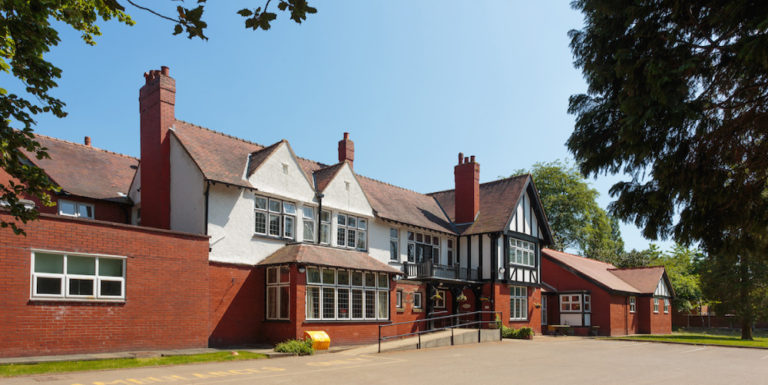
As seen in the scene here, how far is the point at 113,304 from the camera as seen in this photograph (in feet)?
53.6

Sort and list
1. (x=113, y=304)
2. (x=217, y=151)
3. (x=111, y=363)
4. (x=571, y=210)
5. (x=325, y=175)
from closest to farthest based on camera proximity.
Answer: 1. (x=111, y=363)
2. (x=113, y=304)
3. (x=217, y=151)
4. (x=325, y=175)
5. (x=571, y=210)

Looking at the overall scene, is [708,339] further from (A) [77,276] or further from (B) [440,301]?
(A) [77,276]

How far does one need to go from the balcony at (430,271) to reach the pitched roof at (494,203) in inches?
99.3

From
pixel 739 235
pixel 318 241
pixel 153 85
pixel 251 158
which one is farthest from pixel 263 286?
pixel 739 235

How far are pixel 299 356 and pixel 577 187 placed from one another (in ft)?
143

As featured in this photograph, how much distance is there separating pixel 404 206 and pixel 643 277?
2195 cm

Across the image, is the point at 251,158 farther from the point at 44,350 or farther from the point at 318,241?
the point at 44,350

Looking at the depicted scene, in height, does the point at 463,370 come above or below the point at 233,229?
below

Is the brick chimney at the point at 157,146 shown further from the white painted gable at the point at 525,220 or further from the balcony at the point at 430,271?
the white painted gable at the point at 525,220

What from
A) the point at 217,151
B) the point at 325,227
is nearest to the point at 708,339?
the point at 325,227

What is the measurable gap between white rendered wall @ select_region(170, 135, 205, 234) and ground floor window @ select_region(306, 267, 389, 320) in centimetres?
422

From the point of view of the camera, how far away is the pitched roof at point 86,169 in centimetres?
2095

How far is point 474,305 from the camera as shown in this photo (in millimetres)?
29828

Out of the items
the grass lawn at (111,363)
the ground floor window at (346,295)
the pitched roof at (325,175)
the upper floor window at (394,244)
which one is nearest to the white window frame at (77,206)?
the grass lawn at (111,363)
